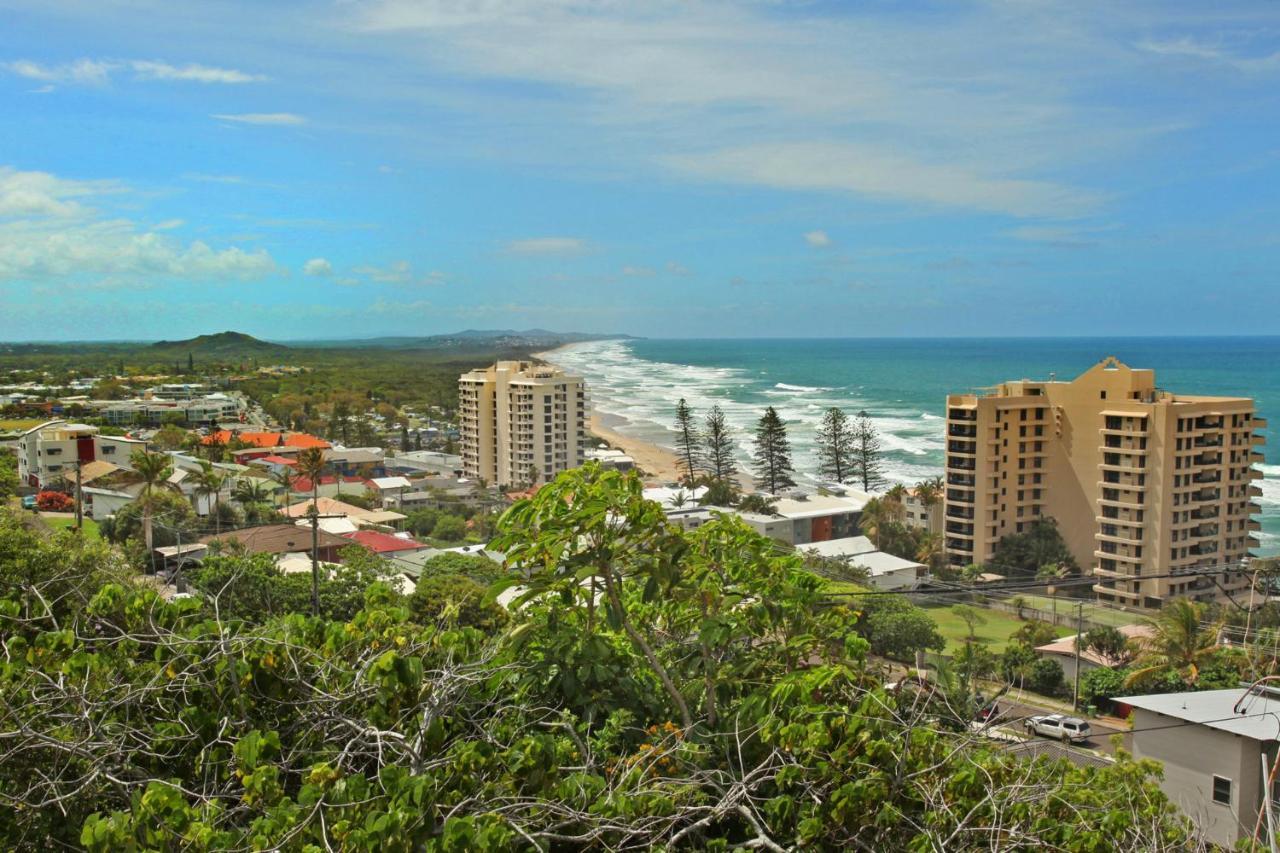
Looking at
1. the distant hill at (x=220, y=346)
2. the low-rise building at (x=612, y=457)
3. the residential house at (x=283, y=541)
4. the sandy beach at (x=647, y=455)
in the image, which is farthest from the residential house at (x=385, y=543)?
the distant hill at (x=220, y=346)

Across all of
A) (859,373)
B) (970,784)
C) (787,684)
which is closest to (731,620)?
(787,684)

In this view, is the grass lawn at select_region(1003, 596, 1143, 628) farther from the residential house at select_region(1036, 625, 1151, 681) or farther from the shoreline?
the shoreline

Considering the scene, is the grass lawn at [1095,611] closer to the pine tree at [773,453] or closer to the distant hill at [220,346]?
the pine tree at [773,453]

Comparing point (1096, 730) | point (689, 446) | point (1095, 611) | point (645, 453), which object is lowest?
point (1095, 611)

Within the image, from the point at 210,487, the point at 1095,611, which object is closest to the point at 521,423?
the point at 210,487

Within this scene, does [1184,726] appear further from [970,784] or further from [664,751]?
[664,751]

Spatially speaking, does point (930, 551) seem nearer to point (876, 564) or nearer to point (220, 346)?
point (876, 564)

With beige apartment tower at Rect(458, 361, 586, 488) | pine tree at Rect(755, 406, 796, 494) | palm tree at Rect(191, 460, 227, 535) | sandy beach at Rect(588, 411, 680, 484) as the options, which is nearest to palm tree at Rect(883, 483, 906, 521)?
pine tree at Rect(755, 406, 796, 494)
